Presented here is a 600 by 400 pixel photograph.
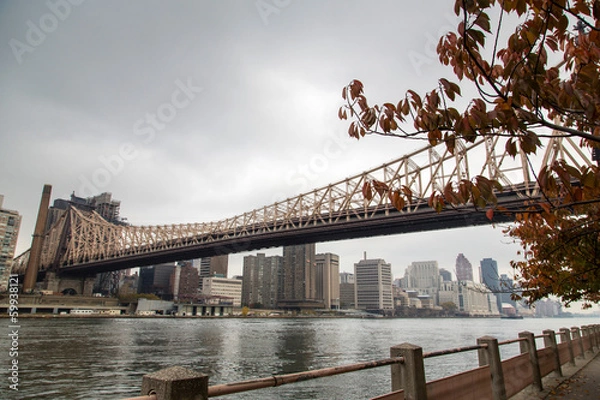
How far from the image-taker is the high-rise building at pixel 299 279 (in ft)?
521

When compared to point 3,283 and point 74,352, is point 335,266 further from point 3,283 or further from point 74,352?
point 74,352

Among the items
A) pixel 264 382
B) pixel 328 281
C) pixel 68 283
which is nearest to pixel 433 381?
pixel 264 382

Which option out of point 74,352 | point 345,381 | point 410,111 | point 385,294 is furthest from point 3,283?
point 385,294

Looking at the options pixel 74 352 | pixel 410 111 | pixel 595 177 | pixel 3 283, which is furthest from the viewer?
pixel 3 283

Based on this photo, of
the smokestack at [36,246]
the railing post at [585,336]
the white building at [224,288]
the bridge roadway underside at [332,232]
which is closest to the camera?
the railing post at [585,336]

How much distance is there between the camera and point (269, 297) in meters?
186

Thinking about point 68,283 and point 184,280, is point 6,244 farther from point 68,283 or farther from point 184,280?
point 184,280

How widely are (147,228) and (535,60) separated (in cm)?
8547

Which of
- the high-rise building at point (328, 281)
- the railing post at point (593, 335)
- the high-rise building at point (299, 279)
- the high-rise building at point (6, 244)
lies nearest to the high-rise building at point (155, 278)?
the high-rise building at point (299, 279)

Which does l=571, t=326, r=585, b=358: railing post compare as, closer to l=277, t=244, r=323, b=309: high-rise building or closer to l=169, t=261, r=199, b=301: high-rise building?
l=277, t=244, r=323, b=309: high-rise building

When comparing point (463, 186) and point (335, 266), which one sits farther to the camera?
point (335, 266)

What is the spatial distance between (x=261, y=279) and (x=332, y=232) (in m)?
150

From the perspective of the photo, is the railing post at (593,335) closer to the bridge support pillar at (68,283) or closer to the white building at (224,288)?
the bridge support pillar at (68,283)

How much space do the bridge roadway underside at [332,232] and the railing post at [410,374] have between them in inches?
758
